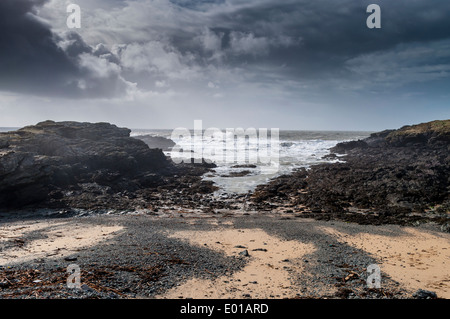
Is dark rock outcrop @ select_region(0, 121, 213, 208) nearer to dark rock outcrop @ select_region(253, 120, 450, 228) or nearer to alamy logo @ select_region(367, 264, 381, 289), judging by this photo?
dark rock outcrop @ select_region(253, 120, 450, 228)

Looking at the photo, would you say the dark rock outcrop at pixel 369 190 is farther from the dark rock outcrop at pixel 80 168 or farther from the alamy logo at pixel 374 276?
the dark rock outcrop at pixel 80 168

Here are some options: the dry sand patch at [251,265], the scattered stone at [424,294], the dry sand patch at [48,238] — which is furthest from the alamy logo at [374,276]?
the dry sand patch at [48,238]

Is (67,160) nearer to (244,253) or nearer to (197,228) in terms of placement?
(197,228)

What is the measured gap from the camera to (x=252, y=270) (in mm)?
8875

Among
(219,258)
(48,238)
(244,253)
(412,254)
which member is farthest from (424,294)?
(48,238)

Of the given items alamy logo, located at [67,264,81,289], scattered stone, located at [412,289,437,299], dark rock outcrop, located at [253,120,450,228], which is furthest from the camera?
dark rock outcrop, located at [253,120,450,228]

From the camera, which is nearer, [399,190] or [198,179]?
[399,190]

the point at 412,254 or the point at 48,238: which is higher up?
→ the point at 48,238

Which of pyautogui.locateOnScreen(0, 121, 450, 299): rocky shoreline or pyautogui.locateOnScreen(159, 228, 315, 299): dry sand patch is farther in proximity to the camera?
pyautogui.locateOnScreen(0, 121, 450, 299): rocky shoreline

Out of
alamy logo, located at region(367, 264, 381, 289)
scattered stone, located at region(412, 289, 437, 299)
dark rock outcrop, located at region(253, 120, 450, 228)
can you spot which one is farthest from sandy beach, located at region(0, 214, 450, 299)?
dark rock outcrop, located at region(253, 120, 450, 228)
